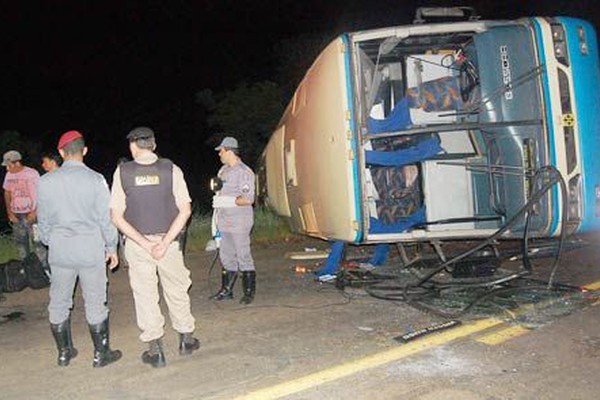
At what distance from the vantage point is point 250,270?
6.30 meters

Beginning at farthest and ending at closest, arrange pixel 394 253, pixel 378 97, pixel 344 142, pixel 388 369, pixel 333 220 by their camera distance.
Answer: pixel 394 253 → pixel 378 97 → pixel 333 220 → pixel 344 142 → pixel 388 369

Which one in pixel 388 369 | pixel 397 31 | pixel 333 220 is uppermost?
pixel 397 31

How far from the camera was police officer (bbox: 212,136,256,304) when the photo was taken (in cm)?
627

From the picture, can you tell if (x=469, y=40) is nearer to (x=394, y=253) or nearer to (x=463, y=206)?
(x=463, y=206)

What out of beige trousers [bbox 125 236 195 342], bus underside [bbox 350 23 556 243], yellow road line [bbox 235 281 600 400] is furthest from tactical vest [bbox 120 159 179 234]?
bus underside [bbox 350 23 556 243]

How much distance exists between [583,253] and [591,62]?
288cm

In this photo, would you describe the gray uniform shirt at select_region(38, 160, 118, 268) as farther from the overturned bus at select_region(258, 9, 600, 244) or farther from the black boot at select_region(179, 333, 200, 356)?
the overturned bus at select_region(258, 9, 600, 244)

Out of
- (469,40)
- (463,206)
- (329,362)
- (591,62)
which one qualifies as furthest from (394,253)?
(329,362)

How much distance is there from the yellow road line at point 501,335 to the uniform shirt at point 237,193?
8.57ft

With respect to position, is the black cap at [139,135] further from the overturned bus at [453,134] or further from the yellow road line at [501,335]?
the yellow road line at [501,335]

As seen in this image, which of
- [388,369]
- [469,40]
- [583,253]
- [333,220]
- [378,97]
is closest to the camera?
[388,369]

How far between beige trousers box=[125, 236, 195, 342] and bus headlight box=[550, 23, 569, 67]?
377 cm

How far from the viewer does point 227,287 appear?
21.1 ft

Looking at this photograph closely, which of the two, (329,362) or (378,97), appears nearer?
(329,362)
